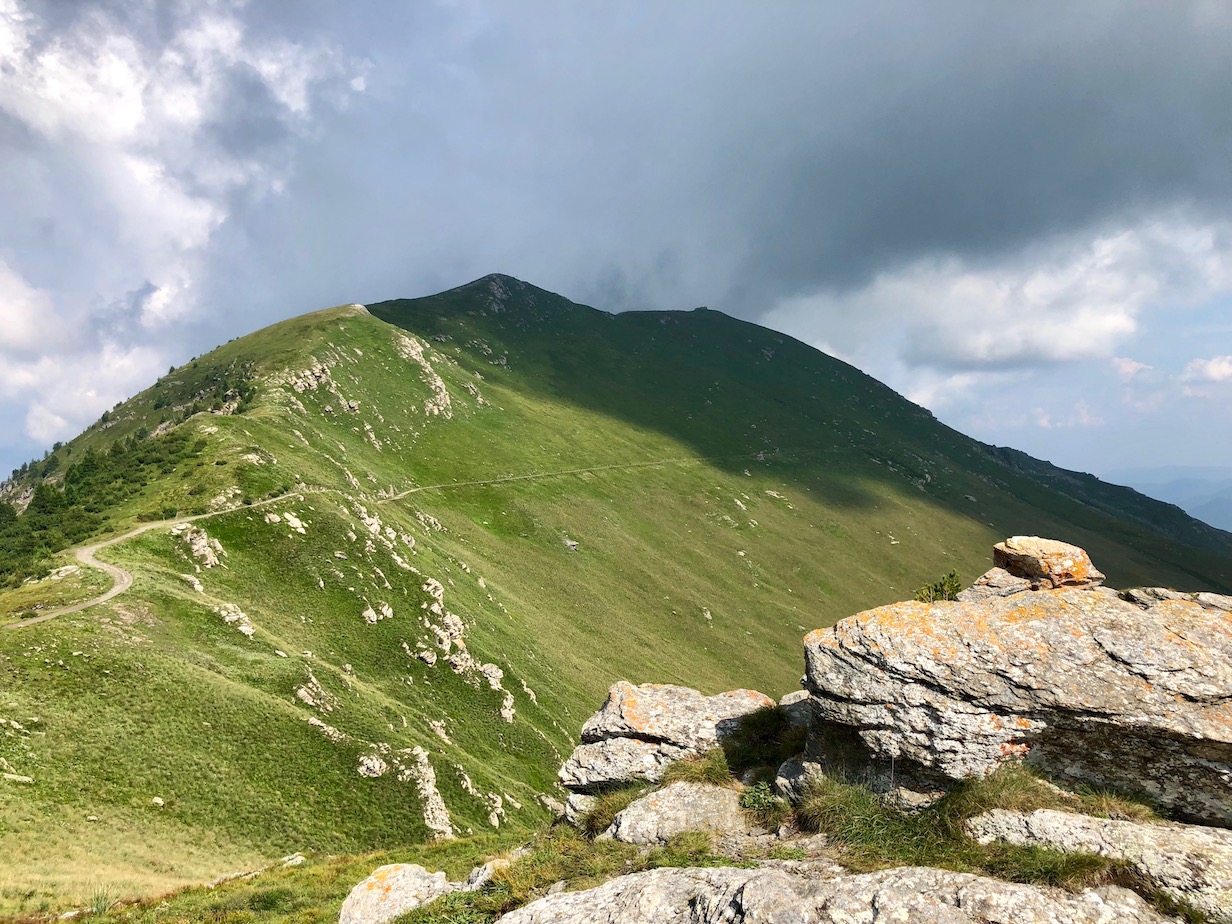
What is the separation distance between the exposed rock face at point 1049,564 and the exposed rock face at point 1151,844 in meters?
11.6

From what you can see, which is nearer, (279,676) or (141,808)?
(141,808)

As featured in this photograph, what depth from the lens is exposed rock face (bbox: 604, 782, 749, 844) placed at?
1496cm

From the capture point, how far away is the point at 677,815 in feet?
50.4

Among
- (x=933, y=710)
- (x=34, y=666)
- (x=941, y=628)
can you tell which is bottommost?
(x=933, y=710)

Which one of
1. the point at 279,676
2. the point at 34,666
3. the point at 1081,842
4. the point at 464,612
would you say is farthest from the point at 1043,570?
the point at 464,612

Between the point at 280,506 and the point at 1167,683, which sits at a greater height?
the point at 280,506

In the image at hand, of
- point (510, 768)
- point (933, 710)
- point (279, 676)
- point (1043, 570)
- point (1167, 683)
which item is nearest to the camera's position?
point (1167, 683)

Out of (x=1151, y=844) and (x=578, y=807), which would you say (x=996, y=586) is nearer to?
(x=1151, y=844)

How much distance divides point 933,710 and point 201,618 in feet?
168

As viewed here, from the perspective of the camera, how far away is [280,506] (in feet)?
209

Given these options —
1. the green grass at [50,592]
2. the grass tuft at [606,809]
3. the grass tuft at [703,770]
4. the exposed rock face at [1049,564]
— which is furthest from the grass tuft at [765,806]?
the green grass at [50,592]

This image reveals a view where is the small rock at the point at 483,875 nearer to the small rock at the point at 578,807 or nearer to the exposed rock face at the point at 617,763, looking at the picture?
the small rock at the point at 578,807

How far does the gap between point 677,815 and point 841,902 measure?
19.1 feet

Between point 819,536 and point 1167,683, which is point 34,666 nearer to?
point 1167,683
